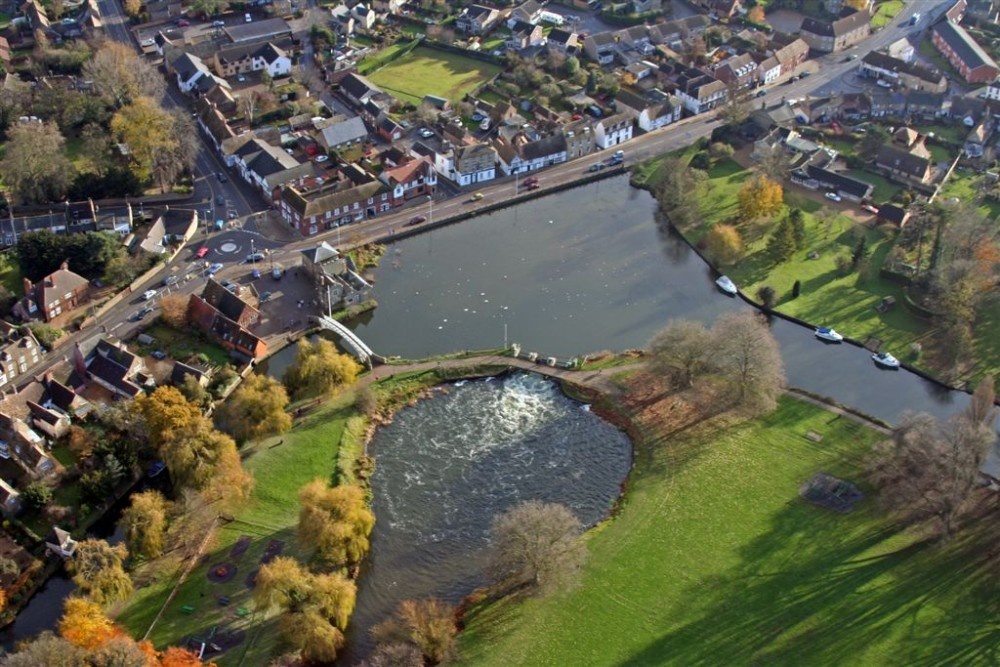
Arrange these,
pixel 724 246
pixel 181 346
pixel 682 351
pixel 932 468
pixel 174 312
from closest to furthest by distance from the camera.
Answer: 1. pixel 932 468
2. pixel 682 351
3. pixel 181 346
4. pixel 174 312
5. pixel 724 246

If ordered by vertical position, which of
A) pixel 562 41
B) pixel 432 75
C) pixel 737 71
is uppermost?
pixel 562 41

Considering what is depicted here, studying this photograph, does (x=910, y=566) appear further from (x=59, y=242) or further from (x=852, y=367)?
(x=59, y=242)

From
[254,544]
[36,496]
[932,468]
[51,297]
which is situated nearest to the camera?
[932,468]

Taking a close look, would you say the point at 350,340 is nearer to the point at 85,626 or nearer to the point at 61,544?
the point at 61,544

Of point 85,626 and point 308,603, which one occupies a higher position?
point 85,626

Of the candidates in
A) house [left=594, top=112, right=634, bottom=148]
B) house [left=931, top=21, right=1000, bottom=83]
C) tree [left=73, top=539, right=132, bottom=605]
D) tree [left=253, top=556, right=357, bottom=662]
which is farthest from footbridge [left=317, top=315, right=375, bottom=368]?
house [left=931, top=21, right=1000, bottom=83]

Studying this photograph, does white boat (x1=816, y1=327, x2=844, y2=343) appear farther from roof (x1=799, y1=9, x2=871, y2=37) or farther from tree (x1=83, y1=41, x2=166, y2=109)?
tree (x1=83, y1=41, x2=166, y2=109)

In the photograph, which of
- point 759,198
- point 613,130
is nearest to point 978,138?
point 759,198
